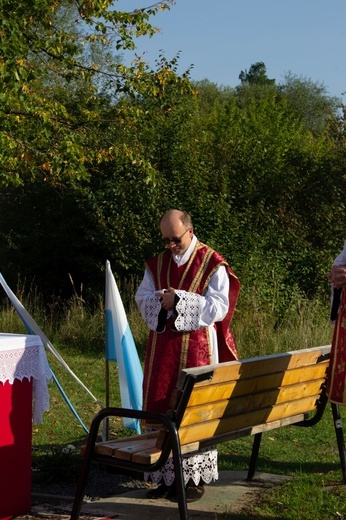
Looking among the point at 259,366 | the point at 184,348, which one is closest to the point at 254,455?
the point at 184,348

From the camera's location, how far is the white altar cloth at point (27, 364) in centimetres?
556

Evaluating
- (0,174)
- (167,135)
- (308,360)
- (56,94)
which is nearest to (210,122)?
(56,94)

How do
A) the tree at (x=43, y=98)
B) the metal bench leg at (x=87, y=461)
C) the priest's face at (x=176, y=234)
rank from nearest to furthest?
the metal bench leg at (x=87, y=461) < the priest's face at (x=176, y=234) < the tree at (x=43, y=98)

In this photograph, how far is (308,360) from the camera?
20.2 ft

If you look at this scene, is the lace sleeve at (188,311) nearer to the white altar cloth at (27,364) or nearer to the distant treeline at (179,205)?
the white altar cloth at (27,364)

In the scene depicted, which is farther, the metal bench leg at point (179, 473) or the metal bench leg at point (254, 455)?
the metal bench leg at point (254, 455)

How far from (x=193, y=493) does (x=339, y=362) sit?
1.36m

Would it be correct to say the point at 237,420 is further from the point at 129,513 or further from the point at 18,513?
the point at 18,513

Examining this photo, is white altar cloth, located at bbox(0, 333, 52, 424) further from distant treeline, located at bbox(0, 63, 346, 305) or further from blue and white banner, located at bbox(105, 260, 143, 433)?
distant treeline, located at bbox(0, 63, 346, 305)

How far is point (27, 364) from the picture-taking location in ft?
18.7

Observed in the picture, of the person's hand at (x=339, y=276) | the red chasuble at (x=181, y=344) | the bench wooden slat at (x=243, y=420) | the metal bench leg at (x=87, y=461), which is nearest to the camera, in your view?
the metal bench leg at (x=87, y=461)

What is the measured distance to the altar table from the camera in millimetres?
5551

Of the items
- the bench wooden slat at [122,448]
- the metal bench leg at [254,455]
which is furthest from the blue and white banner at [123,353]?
the bench wooden slat at [122,448]

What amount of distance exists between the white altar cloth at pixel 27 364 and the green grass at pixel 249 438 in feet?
2.96
